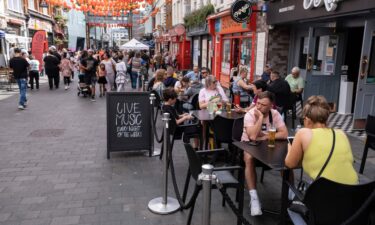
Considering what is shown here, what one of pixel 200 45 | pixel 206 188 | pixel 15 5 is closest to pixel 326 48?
pixel 206 188

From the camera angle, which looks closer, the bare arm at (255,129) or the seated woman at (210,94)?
the bare arm at (255,129)

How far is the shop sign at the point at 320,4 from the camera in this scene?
7.92 meters

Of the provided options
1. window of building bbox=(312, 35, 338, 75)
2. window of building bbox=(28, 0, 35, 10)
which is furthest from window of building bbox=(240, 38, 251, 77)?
window of building bbox=(28, 0, 35, 10)

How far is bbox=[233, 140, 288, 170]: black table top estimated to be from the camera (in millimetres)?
3299

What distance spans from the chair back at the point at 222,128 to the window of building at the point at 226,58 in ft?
36.8

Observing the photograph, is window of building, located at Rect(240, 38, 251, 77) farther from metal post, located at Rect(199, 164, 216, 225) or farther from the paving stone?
metal post, located at Rect(199, 164, 216, 225)

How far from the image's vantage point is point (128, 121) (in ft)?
19.4

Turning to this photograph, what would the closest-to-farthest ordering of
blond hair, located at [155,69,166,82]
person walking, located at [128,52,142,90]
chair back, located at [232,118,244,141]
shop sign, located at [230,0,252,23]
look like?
chair back, located at [232,118,244,141], blond hair, located at [155,69,166,82], shop sign, located at [230,0,252,23], person walking, located at [128,52,142,90]

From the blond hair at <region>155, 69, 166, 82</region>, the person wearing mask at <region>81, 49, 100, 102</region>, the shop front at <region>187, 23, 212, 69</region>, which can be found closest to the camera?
the blond hair at <region>155, 69, 166, 82</region>

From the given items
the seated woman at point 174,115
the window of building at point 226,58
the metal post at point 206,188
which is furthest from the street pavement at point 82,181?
the window of building at point 226,58

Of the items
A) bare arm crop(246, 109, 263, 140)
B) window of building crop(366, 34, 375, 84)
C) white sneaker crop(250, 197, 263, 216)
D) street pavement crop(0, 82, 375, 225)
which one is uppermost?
window of building crop(366, 34, 375, 84)

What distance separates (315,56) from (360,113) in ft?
9.55

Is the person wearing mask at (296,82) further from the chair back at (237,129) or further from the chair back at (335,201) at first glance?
the chair back at (335,201)

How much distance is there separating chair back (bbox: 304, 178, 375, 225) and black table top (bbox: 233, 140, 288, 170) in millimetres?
673
